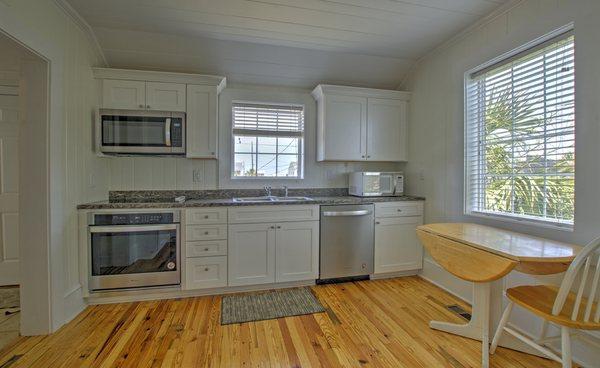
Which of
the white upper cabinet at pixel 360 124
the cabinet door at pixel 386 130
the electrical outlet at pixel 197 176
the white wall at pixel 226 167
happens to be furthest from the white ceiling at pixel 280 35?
the electrical outlet at pixel 197 176

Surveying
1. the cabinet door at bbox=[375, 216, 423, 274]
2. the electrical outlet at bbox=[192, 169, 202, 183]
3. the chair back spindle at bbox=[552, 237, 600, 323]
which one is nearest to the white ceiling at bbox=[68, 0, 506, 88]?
the electrical outlet at bbox=[192, 169, 202, 183]

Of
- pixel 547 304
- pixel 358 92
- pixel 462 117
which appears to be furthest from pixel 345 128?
pixel 547 304

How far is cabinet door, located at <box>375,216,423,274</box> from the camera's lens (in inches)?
119

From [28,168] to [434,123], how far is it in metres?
3.67

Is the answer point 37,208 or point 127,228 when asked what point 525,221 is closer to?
point 127,228

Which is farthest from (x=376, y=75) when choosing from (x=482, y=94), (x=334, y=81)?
(x=482, y=94)

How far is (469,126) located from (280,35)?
80.5 inches

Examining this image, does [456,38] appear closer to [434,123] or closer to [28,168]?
[434,123]

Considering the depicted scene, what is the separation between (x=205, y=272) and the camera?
259cm

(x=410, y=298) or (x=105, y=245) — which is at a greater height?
(x=105, y=245)

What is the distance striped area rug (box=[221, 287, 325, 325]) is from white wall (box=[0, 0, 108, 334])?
1275mm

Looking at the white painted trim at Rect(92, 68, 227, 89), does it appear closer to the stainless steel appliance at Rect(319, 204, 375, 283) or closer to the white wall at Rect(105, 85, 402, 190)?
the white wall at Rect(105, 85, 402, 190)

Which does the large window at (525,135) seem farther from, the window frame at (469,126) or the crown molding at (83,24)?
the crown molding at (83,24)

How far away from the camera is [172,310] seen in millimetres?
2352
